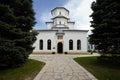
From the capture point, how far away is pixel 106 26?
45.8 ft

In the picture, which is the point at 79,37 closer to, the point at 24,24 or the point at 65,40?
the point at 65,40

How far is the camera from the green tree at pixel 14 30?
37.4 ft

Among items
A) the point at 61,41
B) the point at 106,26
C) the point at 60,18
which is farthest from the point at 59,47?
the point at 106,26

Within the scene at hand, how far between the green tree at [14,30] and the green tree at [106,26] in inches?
213

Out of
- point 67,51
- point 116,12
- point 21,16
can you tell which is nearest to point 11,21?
point 21,16

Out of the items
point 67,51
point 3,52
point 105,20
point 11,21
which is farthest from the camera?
point 67,51

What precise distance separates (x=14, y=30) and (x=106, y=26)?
22.3ft

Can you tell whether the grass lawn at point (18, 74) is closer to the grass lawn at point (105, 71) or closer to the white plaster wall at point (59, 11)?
the grass lawn at point (105, 71)

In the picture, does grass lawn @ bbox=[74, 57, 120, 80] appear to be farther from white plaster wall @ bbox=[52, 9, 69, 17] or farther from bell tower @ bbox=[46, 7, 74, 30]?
white plaster wall @ bbox=[52, 9, 69, 17]

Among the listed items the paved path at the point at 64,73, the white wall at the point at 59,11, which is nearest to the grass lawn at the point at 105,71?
the paved path at the point at 64,73

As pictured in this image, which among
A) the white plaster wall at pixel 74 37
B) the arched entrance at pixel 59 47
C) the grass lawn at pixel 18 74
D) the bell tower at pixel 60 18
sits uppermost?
the bell tower at pixel 60 18

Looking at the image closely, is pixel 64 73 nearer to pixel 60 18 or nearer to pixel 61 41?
pixel 61 41

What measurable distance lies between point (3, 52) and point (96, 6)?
29.8 ft

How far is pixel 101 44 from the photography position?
15508mm
